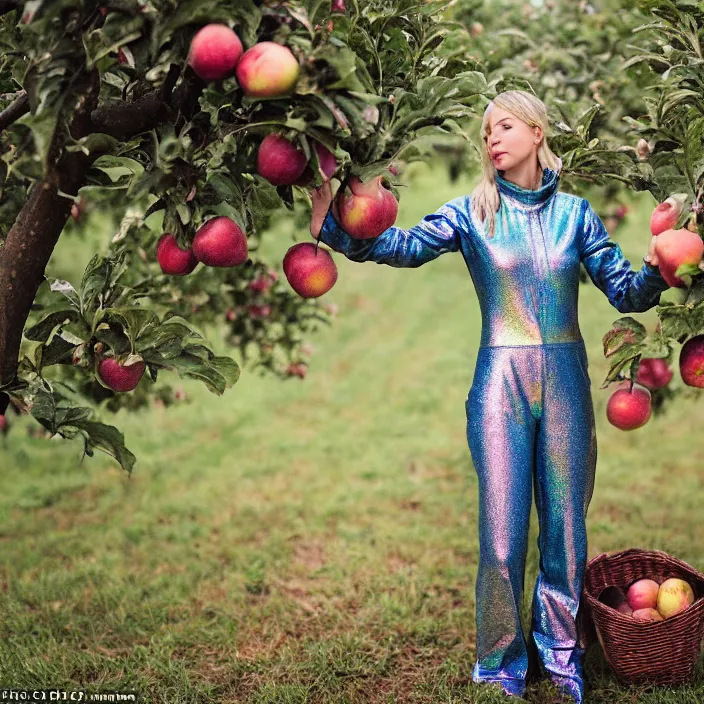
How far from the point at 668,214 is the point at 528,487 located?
83cm

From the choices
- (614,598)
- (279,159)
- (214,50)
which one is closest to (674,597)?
(614,598)

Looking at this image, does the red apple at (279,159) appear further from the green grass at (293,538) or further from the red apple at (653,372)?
the green grass at (293,538)

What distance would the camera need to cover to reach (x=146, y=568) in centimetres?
397

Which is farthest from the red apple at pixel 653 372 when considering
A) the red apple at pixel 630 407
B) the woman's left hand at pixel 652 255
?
the woman's left hand at pixel 652 255

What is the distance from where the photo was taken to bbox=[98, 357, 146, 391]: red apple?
2053 mm

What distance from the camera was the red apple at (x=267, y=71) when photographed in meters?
1.58

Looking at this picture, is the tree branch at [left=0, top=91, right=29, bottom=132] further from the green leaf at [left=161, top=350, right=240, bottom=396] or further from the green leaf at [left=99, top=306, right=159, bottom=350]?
the green leaf at [left=161, top=350, right=240, bottom=396]

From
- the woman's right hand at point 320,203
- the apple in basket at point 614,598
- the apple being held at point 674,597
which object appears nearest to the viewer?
the woman's right hand at point 320,203

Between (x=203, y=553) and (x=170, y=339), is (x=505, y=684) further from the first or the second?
(x=203, y=553)

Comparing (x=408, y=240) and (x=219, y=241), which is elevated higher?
(x=408, y=240)

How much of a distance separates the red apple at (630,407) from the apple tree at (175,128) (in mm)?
1006

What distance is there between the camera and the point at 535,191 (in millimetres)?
2340

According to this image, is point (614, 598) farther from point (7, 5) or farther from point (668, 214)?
point (7, 5)

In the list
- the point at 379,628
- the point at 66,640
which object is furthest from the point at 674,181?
the point at 66,640
